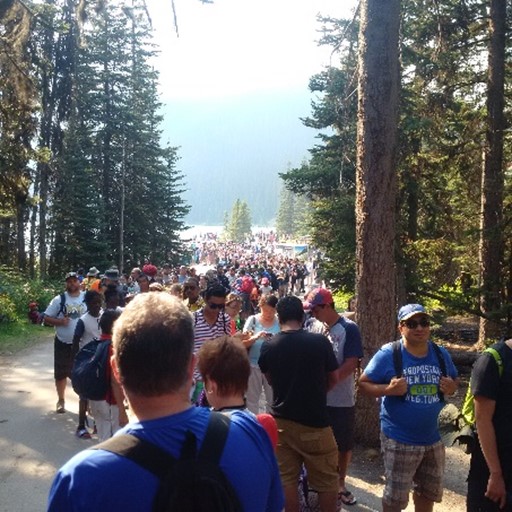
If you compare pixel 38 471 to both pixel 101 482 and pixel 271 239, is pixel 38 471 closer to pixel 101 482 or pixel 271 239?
pixel 101 482

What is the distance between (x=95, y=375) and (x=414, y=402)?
2.41m

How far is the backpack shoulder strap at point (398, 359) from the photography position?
383 centimetres

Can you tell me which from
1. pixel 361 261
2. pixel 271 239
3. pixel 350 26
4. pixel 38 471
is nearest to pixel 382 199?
pixel 361 261

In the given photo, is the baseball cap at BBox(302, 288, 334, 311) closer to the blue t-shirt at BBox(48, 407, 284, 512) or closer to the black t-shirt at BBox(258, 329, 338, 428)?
the black t-shirt at BBox(258, 329, 338, 428)

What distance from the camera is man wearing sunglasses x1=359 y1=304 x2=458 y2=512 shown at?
381cm

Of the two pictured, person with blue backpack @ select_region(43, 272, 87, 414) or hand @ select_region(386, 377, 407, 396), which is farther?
person with blue backpack @ select_region(43, 272, 87, 414)

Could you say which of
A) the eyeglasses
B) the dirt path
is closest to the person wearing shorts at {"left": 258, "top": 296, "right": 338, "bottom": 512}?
the eyeglasses

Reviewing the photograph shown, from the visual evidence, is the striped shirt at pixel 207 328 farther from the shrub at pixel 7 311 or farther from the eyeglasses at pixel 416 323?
the shrub at pixel 7 311

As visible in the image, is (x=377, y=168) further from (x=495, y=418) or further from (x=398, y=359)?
(x=495, y=418)

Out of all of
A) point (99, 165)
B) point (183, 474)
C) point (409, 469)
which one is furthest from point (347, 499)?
point (99, 165)

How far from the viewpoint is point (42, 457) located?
19.4ft

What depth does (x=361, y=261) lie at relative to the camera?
6.20m

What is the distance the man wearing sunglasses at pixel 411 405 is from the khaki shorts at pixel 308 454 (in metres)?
0.40

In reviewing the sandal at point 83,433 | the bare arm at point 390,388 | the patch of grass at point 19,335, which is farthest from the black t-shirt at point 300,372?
the patch of grass at point 19,335
